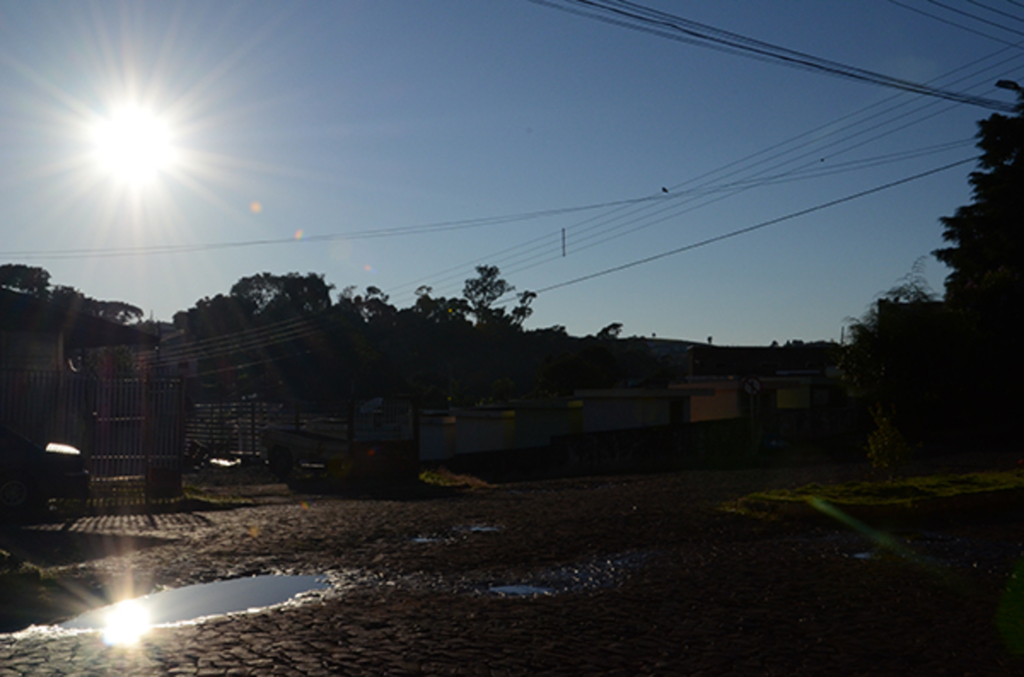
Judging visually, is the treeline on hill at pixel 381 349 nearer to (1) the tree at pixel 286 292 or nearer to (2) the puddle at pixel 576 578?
(1) the tree at pixel 286 292

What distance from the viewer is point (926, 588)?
880 centimetres

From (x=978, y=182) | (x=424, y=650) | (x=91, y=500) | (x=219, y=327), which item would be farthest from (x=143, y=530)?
(x=219, y=327)

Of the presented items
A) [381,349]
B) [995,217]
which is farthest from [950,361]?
[381,349]

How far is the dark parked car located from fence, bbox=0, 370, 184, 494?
245cm

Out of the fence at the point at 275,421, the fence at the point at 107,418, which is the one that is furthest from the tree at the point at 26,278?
the fence at the point at 107,418

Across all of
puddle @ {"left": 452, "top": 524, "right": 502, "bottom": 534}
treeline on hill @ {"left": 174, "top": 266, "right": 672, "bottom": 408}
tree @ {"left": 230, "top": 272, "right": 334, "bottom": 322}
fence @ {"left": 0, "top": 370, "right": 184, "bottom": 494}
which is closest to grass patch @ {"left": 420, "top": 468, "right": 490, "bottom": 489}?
fence @ {"left": 0, "top": 370, "right": 184, "bottom": 494}

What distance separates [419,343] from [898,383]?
211 feet

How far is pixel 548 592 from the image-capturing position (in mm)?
8914

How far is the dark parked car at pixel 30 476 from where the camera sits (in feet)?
51.4

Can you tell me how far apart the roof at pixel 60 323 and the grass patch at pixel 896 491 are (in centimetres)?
1667

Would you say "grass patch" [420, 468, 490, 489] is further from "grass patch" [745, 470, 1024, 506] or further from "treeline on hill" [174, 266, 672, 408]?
"treeline on hill" [174, 266, 672, 408]

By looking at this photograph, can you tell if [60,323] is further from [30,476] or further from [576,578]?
[576,578]

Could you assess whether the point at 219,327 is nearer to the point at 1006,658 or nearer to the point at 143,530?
the point at 143,530

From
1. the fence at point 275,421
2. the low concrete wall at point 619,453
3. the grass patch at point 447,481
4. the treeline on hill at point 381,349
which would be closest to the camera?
the grass patch at point 447,481
